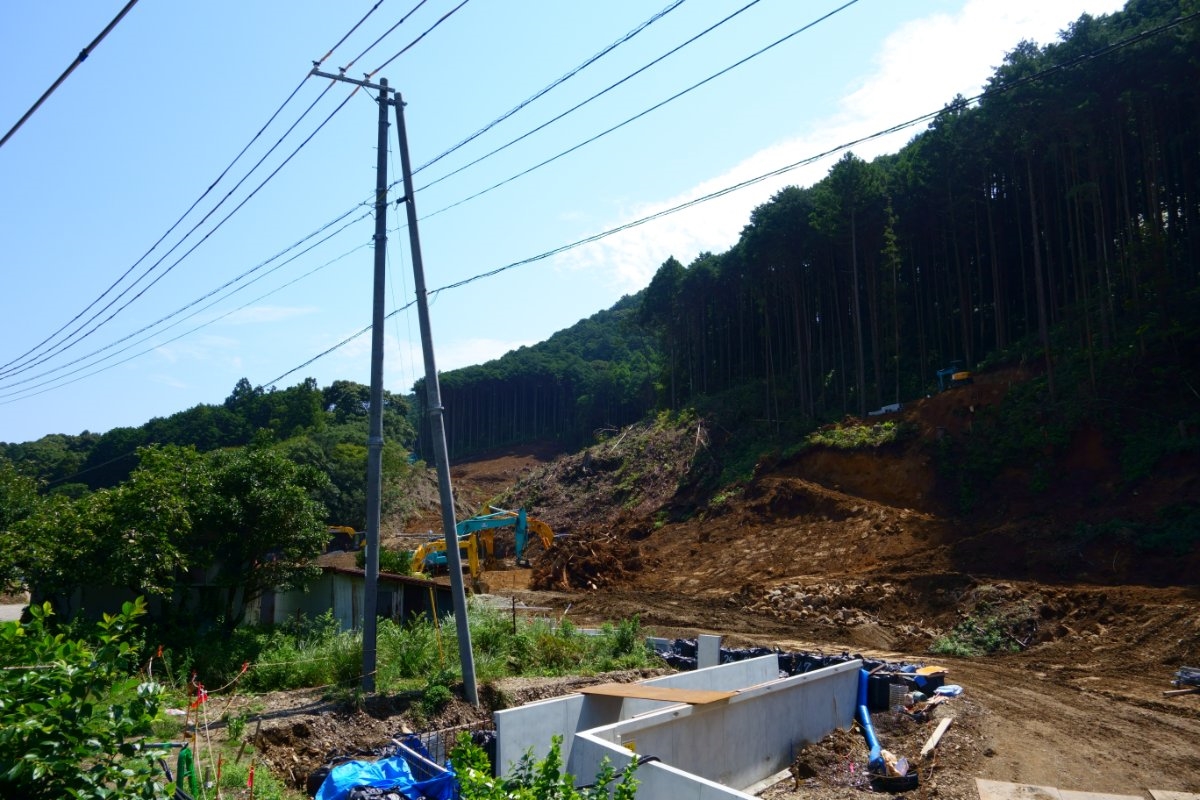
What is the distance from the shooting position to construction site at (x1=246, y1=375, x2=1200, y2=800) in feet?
36.4

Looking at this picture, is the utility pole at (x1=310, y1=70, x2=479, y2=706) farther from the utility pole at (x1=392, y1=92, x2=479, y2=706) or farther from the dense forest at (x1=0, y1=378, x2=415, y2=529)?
the dense forest at (x1=0, y1=378, x2=415, y2=529)

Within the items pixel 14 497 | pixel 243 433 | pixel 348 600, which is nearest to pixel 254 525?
pixel 348 600

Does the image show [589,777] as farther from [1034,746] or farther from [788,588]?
[788,588]

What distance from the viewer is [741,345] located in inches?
2170

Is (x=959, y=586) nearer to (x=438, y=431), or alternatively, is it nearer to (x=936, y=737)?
(x=936, y=737)

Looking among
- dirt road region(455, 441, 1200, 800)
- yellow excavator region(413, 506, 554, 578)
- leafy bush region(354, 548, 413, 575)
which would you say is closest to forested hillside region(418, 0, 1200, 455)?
dirt road region(455, 441, 1200, 800)

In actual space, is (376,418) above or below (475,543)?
above

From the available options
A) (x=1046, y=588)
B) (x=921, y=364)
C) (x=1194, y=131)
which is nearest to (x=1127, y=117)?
(x=1194, y=131)

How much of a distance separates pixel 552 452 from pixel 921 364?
46322mm

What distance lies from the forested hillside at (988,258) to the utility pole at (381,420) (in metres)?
13.8

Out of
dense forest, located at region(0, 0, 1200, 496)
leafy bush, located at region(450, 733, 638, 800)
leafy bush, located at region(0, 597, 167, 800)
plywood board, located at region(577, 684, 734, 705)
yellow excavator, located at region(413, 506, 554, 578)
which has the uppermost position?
dense forest, located at region(0, 0, 1200, 496)

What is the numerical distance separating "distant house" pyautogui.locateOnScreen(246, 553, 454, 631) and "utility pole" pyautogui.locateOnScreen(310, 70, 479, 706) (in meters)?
6.21

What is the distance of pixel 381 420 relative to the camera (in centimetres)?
1311

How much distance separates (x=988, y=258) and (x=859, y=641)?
25.9 m
